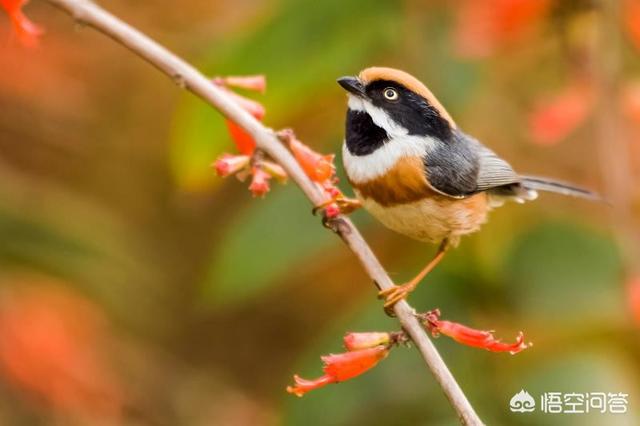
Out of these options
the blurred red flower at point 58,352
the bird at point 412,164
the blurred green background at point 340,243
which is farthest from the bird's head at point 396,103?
the blurred red flower at point 58,352

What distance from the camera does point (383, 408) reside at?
11.6 feet

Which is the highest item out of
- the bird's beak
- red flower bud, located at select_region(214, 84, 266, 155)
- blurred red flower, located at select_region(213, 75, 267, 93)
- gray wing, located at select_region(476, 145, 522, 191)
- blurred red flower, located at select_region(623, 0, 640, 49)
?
blurred red flower, located at select_region(623, 0, 640, 49)

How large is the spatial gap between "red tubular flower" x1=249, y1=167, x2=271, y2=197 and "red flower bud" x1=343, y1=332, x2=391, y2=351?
48cm

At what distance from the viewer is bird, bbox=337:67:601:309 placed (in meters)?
3.06

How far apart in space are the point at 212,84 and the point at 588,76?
1.46 meters

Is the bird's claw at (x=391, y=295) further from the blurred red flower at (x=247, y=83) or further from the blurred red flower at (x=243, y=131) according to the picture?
the blurred red flower at (x=247, y=83)

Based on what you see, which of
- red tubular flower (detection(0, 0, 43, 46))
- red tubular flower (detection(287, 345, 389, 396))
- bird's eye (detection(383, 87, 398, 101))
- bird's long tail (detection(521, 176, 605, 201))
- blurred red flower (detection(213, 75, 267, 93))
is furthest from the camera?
bird's long tail (detection(521, 176, 605, 201))

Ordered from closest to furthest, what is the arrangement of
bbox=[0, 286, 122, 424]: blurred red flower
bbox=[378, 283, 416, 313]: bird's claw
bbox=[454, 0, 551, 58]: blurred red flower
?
bbox=[378, 283, 416, 313]: bird's claw
bbox=[454, 0, 551, 58]: blurred red flower
bbox=[0, 286, 122, 424]: blurred red flower

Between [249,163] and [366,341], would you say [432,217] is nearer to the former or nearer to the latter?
[249,163]

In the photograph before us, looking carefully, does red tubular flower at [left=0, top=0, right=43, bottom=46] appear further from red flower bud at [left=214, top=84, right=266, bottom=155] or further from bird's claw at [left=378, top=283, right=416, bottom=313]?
bird's claw at [left=378, top=283, right=416, bottom=313]

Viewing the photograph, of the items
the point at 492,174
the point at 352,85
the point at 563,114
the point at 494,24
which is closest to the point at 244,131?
the point at 352,85

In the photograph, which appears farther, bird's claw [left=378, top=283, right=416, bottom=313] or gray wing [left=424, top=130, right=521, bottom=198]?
gray wing [left=424, top=130, right=521, bottom=198]

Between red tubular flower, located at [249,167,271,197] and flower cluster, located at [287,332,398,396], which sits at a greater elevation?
red tubular flower, located at [249,167,271,197]

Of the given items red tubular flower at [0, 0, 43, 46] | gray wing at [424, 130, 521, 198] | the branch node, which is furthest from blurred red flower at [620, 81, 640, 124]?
red tubular flower at [0, 0, 43, 46]
